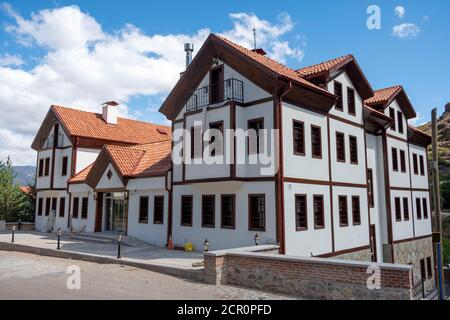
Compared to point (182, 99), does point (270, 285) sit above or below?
below

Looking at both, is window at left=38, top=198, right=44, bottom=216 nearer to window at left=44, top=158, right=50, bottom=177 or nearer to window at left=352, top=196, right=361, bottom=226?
window at left=44, top=158, right=50, bottom=177

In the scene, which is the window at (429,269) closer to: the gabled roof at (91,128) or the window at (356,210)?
the window at (356,210)

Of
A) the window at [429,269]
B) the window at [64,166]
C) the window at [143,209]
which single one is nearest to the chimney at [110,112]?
the window at [64,166]

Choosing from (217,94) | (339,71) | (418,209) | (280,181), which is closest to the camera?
(280,181)

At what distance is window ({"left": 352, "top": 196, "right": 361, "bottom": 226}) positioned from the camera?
1925 cm

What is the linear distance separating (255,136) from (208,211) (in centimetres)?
436

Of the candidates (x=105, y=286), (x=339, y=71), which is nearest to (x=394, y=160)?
(x=339, y=71)

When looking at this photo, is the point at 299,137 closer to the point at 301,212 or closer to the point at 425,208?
the point at 301,212

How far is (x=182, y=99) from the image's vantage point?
19.5 metres

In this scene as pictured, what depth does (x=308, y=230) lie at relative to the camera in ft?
52.1
